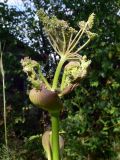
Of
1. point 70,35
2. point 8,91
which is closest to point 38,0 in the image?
point 8,91

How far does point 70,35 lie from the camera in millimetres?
1151

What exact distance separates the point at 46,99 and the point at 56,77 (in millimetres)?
56

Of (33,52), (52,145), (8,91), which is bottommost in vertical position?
(52,145)

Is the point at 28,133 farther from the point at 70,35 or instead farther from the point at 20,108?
the point at 70,35

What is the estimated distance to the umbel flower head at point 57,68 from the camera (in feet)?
3.39

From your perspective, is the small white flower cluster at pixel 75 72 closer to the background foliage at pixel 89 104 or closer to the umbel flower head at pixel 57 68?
the umbel flower head at pixel 57 68

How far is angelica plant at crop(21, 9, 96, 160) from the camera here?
3.40ft

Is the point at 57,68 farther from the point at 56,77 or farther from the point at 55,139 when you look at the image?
the point at 55,139

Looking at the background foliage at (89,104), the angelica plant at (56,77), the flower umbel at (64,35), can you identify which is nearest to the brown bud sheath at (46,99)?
the angelica plant at (56,77)

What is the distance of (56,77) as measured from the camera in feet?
3.43

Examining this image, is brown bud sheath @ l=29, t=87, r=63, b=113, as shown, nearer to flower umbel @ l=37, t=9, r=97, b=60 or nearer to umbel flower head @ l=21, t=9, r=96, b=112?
umbel flower head @ l=21, t=9, r=96, b=112

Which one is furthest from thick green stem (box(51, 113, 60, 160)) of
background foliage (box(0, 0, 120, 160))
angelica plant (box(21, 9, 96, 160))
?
background foliage (box(0, 0, 120, 160))

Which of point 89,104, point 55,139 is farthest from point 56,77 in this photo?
point 89,104

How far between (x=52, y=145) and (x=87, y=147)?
5300 millimetres
